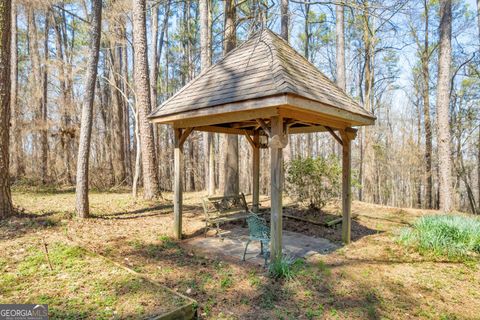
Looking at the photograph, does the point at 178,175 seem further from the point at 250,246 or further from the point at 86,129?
the point at 86,129

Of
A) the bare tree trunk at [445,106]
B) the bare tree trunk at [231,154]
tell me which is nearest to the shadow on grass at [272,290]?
the bare tree trunk at [231,154]

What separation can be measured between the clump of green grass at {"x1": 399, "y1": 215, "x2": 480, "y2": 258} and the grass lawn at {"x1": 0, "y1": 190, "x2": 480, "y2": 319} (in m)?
0.16

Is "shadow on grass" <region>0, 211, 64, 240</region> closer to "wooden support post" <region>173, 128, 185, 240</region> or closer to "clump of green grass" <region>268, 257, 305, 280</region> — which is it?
"wooden support post" <region>173, 128, 185, 240</region>

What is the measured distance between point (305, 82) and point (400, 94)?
776 inches

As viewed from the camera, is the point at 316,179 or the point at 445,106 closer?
the point at 316,179

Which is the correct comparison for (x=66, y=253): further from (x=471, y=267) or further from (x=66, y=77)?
(x=66, y=77)

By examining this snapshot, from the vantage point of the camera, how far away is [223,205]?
261 inches

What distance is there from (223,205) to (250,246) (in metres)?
1.52

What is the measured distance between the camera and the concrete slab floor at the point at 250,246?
191 inches

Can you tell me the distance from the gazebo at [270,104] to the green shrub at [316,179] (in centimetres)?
100

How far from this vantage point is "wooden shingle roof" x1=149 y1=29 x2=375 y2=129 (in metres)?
3.87

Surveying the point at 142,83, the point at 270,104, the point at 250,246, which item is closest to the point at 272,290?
the point at 250,246

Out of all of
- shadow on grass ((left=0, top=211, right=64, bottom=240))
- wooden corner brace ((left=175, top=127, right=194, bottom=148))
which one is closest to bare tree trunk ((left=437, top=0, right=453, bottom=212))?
wooden corner brace ((left=175, top=127, right=194, bottom=148))

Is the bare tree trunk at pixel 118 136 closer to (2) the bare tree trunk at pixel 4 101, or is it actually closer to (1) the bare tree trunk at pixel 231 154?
(1) the bare tree trunk at pixel 231 154
